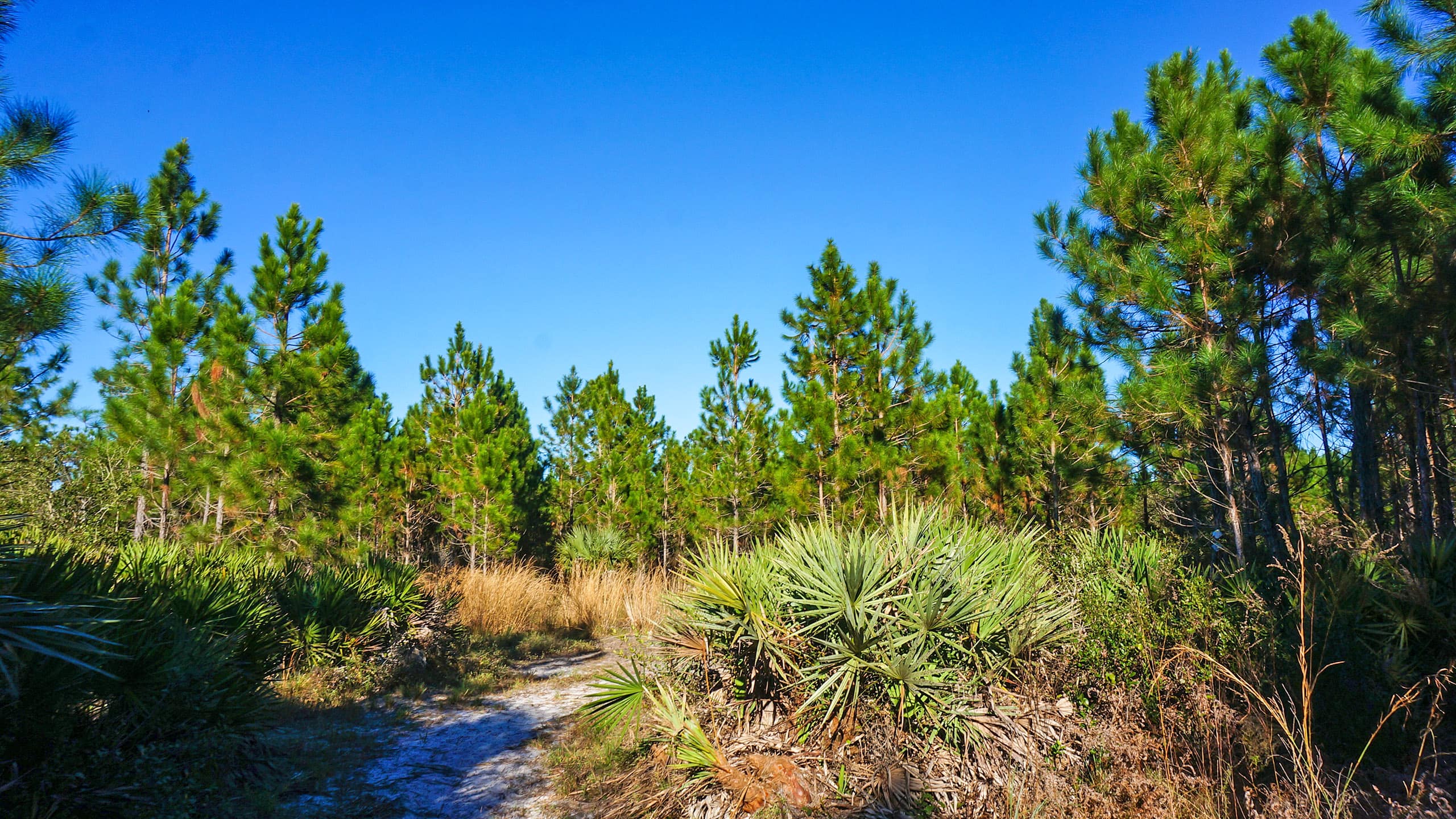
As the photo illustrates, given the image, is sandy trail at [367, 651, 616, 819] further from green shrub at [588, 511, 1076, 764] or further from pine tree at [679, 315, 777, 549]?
pine tree at [679, 315, 777, 549]

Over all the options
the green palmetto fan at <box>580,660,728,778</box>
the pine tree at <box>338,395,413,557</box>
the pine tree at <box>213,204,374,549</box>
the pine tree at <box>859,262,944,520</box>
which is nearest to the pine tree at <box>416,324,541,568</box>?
the pine tree at <box>338,395,413,557</box>

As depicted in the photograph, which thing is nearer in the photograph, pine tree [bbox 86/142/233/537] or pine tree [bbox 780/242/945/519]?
pine tree [bbox 86/142/233/537]

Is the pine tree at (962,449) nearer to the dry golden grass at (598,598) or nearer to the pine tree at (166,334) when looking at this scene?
the dry golden grass at (598,598)

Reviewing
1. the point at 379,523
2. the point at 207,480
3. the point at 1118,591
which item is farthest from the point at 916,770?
the point at 379,523

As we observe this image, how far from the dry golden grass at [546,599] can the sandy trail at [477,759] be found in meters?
4.15

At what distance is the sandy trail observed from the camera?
206 inches

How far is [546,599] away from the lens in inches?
587

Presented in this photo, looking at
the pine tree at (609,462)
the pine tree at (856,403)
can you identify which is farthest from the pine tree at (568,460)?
the pine tree at (856,403)

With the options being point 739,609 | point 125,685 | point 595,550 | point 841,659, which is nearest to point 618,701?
point 739,609

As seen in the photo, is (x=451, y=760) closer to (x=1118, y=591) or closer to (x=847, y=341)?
(x=1118, y=591)

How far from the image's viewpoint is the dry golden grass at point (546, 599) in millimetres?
13586

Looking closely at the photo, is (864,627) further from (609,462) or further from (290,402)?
(609,462)

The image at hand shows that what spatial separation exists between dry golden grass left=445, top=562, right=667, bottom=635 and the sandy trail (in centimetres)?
415

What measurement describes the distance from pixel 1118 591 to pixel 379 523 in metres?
21.8
